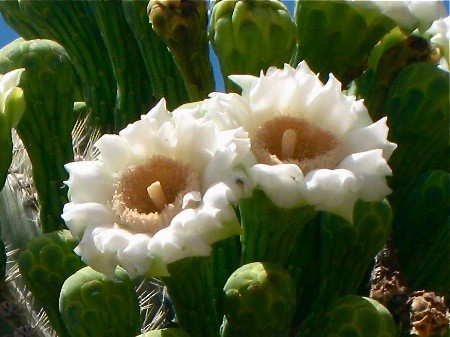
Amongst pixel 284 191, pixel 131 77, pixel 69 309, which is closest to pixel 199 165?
pixel 284 191

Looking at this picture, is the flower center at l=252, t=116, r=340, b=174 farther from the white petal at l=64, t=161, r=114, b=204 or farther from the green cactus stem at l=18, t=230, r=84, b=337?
the green cactus stem at l=18, t=230, r=84, b=337

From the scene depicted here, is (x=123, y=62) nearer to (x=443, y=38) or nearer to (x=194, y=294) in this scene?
(x=443, y=38)

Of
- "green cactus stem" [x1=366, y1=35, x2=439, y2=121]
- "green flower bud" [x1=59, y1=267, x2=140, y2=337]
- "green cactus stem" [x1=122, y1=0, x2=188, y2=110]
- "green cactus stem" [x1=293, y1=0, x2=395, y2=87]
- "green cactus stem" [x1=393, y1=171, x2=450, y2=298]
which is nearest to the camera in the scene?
"green flower bud" [x1=59, y1=267, x2=140, y2=337]

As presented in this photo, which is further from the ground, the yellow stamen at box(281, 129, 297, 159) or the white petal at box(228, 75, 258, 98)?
the white petal at box(228, 75, 258, 98)

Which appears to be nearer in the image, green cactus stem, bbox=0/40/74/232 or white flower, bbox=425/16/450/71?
green cactus stem, bbox=0/40/74/232

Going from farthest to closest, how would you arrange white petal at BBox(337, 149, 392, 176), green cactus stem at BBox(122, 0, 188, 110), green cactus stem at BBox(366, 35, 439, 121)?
green cactus stem at BBox(122, 0, 188, 110), green cactus stem at BBox(366, 35, 439, 121), white petal at BBox(337, 149, 392, 176)

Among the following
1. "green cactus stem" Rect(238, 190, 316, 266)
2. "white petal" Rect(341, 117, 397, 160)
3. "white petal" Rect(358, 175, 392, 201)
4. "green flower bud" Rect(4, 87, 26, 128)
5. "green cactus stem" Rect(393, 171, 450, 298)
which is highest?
"green flower bud" Rect(4, 87, 26, 128)

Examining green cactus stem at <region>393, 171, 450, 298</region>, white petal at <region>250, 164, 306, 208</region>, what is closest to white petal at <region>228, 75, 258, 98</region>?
white petal at <region>250, 164, 306, 208</region>
